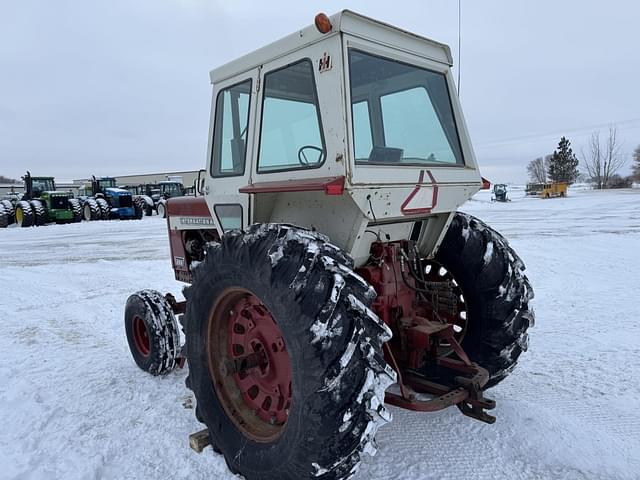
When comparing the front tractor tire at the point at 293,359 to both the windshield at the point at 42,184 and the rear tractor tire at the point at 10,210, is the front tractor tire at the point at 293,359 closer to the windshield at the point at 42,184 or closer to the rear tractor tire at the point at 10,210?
the rear tractor tire at the point at 10,210

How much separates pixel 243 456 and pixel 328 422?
0.78 m

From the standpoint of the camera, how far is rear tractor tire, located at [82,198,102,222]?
24.6 metres

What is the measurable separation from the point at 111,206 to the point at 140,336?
932 inches

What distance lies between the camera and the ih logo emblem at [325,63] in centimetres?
Result: 260

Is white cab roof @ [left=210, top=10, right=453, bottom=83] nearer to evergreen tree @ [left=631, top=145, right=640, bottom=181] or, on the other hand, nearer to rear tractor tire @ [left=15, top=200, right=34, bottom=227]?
rear tractor tire @ [left=15, top=200, right=34, bottom=227]

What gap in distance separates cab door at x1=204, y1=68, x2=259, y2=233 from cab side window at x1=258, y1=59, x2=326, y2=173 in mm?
117

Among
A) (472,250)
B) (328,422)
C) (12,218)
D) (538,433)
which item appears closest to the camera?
(328,422)

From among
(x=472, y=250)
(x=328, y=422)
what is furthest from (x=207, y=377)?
(x=472, y=250)

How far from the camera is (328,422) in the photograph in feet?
7.09

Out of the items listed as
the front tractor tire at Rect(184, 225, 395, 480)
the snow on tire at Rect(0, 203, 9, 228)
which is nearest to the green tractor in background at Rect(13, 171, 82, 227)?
the snow on tire at Rect(0, 203, 9, 228)

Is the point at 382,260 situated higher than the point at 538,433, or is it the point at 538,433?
the point at 382,260

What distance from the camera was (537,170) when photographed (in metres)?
93.9

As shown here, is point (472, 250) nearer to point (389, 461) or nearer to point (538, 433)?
point (538, 433)

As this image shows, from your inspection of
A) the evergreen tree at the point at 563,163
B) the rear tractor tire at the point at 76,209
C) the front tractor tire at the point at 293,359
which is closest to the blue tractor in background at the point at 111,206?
the rear tractor tire at the point at 76,209
